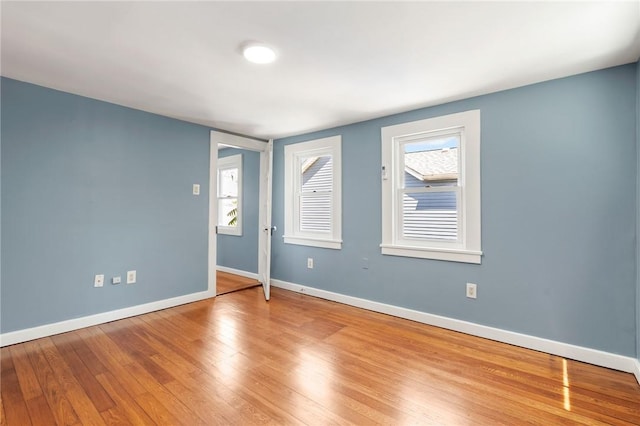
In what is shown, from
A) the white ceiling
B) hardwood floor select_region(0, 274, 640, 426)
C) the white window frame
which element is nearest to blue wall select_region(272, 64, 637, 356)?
the white ceiling

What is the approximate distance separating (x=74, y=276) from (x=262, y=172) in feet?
8.58

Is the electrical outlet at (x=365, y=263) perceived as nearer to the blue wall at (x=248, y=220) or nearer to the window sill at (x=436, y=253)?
the window sill at (x=436, y=253)

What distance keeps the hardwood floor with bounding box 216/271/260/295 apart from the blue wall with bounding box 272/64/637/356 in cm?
251

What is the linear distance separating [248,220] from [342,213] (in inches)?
78.9

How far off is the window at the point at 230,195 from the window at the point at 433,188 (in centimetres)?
284

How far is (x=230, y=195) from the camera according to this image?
18.3 feet

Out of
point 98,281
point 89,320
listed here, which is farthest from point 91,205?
point 89,320

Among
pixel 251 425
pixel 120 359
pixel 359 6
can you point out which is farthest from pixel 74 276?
pixel 359 6

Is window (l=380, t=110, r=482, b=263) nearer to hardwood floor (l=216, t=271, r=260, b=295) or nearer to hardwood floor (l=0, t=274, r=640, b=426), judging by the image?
hardwood floor (l=0, t=274, r=640, b=426)

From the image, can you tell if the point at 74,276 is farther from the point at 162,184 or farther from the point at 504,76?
the point at 504,76

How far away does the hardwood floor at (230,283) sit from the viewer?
14.4 feet

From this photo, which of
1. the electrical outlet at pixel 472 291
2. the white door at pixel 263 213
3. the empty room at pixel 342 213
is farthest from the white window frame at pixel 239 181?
the electrical outlet at pixel 472 291

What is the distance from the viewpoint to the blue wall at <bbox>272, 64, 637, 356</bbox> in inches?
87.7

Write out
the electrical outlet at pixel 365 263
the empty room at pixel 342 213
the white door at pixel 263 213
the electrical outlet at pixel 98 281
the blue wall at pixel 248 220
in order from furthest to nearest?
the blue wall at pixel 248 220
the white door at pixel 263 213
the electrical outlet at pixel 365 263
the electrical outlet at pixel 98 281
the empty room at pixel 342 213
